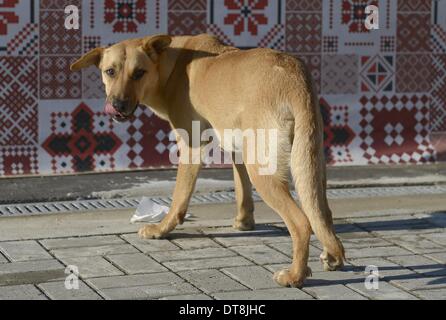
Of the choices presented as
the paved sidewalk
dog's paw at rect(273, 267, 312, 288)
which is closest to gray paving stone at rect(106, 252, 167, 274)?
the paved sidewalk

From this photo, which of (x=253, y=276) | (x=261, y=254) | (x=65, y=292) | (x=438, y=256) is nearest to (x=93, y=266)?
(x=65, y=292)

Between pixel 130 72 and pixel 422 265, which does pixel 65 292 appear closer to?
pixel 130 72

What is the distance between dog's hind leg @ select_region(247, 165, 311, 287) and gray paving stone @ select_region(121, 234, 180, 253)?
2.76ft

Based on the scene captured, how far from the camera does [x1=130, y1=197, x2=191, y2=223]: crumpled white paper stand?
6547mm

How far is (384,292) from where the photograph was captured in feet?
16.7

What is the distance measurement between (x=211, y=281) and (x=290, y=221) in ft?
1.70

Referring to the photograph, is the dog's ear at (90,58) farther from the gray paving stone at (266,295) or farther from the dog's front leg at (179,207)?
the gray paving stone at (266,295)

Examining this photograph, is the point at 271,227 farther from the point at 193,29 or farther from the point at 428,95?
the point at 428,95

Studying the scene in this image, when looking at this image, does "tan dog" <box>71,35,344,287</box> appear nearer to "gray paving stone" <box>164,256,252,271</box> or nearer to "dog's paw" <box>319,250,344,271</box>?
"dog's paw" <box>319,250,344,271</box>

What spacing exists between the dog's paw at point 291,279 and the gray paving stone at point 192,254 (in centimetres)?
67

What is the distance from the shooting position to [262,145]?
5.30 meters

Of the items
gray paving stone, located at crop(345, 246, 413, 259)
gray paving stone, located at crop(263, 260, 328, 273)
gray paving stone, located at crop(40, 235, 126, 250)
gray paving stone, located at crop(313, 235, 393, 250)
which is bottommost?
gray paving stone, located at crop(263, 260, 328, 273)

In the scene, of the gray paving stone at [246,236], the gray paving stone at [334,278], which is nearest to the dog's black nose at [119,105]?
the gray paving stone at [246,236]

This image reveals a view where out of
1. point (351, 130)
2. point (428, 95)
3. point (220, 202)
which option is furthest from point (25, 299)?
point (428, 95)
